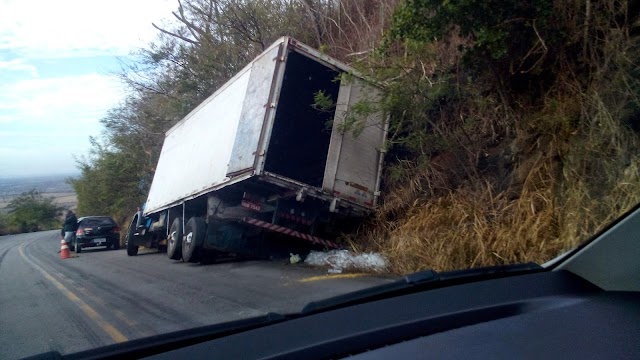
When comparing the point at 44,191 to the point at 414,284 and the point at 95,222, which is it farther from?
the point at 414,284

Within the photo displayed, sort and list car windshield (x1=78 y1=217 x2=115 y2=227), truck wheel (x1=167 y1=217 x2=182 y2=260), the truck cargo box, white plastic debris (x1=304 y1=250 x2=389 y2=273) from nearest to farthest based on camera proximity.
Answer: white plastic debris (x1=304 y1=250 x2=389 y2=273)
the truck cargo box
truck wheel (x1=167 y1=217 x2=182 y2=260)
car windshield (x1=78 y1=217 x2=115 y2=227)

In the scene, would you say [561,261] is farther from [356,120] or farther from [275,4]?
[275,4]

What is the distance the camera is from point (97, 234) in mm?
24516

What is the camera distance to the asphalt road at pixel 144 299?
275 inches

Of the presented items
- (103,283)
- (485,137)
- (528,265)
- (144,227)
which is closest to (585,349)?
(528,265)

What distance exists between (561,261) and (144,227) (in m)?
16.5

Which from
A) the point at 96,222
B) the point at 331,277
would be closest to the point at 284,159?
the point at 331,277

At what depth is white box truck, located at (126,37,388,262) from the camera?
36.2ft

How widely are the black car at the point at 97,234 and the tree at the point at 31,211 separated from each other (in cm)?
3689

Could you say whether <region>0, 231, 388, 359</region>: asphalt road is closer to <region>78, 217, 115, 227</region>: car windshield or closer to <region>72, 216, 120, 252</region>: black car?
<region>72, 216, 120, 252</region>: black car

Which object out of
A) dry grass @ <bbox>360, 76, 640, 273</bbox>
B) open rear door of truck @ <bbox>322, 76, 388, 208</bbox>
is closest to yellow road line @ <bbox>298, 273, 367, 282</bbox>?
dry grass @ <bbox>360, 76, 640, 273</bbox>

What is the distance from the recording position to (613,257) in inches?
152

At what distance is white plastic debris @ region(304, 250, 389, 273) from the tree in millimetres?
53336

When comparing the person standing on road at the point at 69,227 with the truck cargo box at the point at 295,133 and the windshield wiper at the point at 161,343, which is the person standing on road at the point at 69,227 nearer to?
the truck cargo box at the point at 295,133
